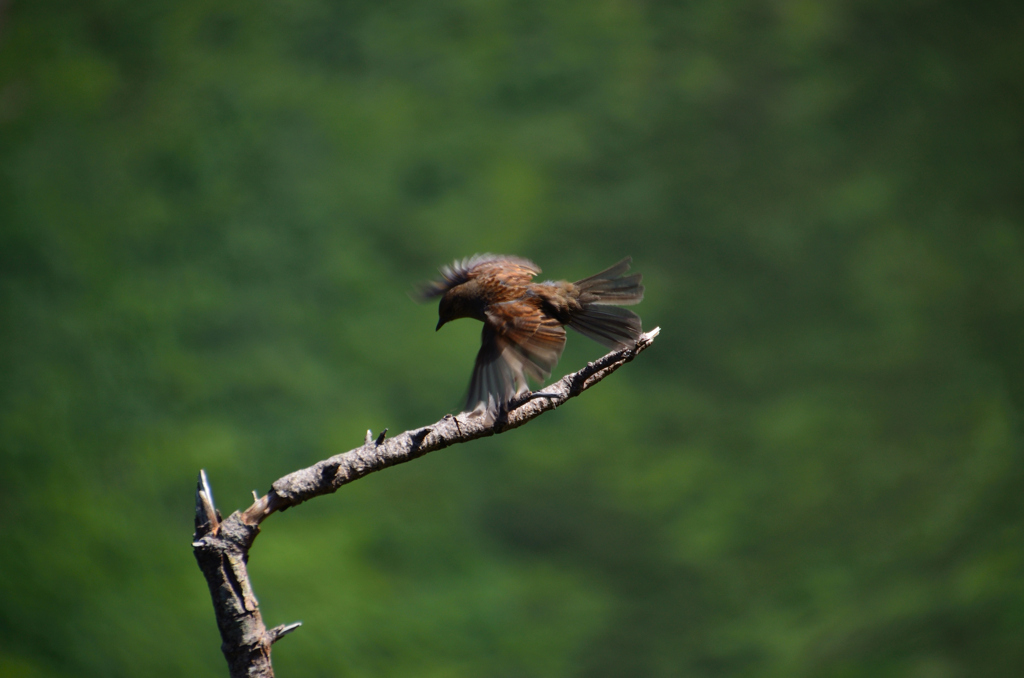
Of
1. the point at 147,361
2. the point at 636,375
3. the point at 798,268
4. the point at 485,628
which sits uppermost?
the point at 147,361

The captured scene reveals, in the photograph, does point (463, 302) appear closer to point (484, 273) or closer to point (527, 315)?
point (484, 273)

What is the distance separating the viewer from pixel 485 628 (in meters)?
4.56

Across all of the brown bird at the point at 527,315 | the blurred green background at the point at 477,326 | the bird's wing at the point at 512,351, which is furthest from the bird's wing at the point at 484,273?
the blurred green background at the point at 477,326

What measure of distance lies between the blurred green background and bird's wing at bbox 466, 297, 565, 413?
7.50 feet

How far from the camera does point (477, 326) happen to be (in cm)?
623

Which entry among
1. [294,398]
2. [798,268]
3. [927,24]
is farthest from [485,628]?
[927,24]

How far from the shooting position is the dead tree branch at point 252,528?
7.02 ft

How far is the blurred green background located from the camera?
15.0ft

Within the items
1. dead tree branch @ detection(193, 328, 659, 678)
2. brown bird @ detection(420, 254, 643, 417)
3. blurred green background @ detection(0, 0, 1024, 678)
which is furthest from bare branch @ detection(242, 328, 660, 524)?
blurred green background @ detection(0, 0, 1024, 678)

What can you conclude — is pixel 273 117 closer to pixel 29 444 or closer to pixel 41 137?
pixel 41 137

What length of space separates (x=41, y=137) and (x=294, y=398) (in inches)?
130

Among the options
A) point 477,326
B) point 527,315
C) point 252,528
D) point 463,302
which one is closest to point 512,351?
point 527,315

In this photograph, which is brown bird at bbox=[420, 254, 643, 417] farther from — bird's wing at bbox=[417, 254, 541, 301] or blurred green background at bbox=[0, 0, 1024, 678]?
blurred green background at bbox=[0, 0, 1024, 678]

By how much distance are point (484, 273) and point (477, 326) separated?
9.93ft
